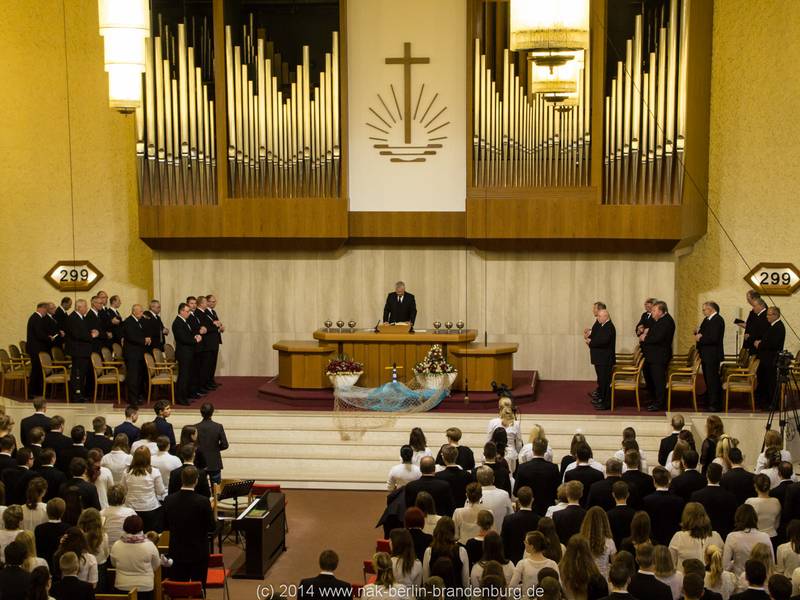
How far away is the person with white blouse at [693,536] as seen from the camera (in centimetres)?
775

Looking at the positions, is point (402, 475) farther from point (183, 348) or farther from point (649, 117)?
point (649, 117)

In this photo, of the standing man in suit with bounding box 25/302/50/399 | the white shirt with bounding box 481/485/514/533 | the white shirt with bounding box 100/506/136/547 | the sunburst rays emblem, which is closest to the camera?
the white shirt with bounding box 100/506/136/547

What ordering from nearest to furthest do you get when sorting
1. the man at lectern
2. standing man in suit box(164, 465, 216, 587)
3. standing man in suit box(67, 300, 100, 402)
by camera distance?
standing man in suit box(164, 465, 216, 587)
standing man in suit box(67, 300, 100, 402)
the man at lectern

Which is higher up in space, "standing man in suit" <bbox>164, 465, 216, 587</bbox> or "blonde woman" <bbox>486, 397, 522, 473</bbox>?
"blonde woman" <bbox>486, 397, 522, 473</bbox>

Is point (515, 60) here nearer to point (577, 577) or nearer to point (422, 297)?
point (422, 297)

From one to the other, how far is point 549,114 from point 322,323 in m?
5.17

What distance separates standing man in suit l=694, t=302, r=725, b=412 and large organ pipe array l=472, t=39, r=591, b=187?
10.4ft

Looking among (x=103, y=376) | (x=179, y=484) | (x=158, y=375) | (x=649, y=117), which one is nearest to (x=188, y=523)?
(x=179, y=484)

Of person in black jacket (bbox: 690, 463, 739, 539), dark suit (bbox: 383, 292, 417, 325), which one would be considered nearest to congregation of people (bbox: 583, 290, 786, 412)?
dark suit (bbox: 383, 292, 417, 325)

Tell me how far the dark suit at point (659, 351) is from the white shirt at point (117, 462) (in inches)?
305

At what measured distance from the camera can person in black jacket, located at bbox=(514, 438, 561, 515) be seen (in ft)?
31.0

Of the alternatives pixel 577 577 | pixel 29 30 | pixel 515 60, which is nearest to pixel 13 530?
pixel 577 577

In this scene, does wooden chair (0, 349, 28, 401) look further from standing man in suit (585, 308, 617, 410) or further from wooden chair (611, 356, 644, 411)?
wooden chair (611, 356, 644, 411)

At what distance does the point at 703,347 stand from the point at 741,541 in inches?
296
